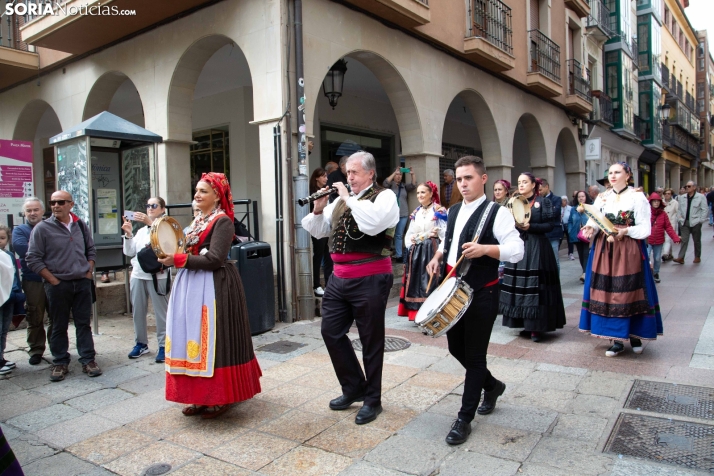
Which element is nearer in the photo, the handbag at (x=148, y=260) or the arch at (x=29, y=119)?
the handbag at (x=148, y=260)

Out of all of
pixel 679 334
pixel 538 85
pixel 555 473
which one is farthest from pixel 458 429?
pixel 538 85

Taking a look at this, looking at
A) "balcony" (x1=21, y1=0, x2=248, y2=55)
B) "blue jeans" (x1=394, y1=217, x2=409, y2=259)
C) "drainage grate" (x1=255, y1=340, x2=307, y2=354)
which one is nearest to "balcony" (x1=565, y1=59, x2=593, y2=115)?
"blue jeans" (x1=394, y1=217, x2=409, y2=259)

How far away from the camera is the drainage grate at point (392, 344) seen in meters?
5.75

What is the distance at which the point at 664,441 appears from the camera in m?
3.35

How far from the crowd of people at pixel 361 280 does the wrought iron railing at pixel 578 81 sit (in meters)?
11.9

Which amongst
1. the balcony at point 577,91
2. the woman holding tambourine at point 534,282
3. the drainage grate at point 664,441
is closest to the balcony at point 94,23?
the woman holding tambourine at point 534,282

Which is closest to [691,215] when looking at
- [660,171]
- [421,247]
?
[421,247]

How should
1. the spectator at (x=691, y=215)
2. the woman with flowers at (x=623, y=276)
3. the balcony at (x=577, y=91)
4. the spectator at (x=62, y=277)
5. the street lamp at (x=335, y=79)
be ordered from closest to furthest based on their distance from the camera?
the spectator at (x=62, y=277)
the woman with flowers at (x=623, y=276)
the street lamp at (x=335, y=79)
the spectator at (x=691, y=215)
the balcony at (x=577, y=91)

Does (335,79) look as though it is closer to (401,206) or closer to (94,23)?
(401,206)

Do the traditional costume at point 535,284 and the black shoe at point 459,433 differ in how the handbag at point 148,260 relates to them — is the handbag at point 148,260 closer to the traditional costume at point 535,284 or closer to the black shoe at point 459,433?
the black shoe at point 459,433

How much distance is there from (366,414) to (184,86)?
699 centimetres

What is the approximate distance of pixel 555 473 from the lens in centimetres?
298

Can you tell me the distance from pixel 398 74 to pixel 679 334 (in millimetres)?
5994

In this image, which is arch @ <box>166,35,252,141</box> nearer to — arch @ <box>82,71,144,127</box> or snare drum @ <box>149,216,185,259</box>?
arch @ <box>82,71,144,127</box>
